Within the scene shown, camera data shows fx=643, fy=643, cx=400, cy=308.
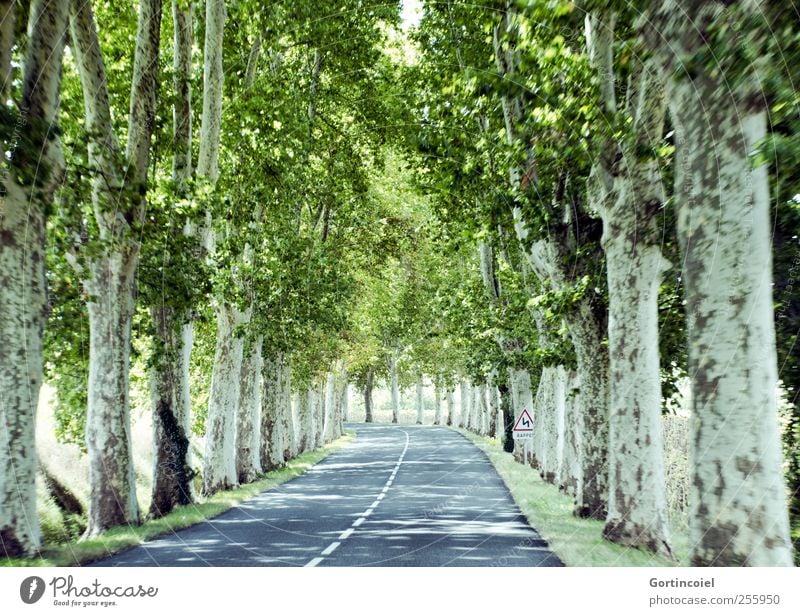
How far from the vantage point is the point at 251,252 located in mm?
20500

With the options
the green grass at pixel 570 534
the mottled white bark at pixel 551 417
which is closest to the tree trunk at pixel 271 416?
the green grass at pixel 570 534

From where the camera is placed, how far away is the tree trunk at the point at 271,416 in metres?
24.0

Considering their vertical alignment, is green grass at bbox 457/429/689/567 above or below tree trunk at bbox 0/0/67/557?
below

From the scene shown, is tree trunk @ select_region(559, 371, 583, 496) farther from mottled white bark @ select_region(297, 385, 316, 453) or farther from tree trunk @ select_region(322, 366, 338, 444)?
tree trunk @ select_region(322, 366, 338, 444)

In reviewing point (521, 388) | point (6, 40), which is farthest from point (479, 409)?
point (6, 40)

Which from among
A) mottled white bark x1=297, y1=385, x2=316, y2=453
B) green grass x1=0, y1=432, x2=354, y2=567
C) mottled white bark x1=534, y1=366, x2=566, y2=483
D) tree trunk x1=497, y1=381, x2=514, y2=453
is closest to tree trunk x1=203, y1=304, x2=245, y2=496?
green grass x1=0, y1=432, x2=354, y2=567

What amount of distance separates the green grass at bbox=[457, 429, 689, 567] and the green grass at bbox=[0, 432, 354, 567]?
4549 millimetres

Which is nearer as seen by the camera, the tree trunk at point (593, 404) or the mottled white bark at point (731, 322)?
the mottled white bark at point (731, 322)

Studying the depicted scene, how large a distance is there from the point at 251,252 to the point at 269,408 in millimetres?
7091

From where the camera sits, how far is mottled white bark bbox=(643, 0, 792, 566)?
4277 mm

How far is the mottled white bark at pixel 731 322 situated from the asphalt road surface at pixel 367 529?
2880 mm

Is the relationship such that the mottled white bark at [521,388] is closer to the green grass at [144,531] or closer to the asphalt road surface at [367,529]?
the asphalt road surface at [367,529]

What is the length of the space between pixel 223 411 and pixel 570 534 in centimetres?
1123
